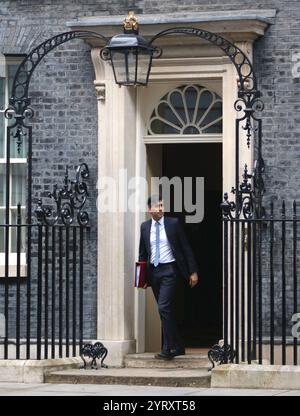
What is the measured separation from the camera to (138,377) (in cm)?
1570

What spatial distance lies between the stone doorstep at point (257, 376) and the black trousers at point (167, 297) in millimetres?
1421

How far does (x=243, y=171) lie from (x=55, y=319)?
8.78ft

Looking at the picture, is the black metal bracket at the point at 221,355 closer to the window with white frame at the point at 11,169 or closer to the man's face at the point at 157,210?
the man's face at the point at 157,210

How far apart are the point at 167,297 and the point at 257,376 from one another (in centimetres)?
196

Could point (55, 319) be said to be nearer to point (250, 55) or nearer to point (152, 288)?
point (152, 288)

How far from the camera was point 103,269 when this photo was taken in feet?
56.4

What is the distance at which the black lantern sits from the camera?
15.8m

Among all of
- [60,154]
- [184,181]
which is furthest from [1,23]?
[184,181]

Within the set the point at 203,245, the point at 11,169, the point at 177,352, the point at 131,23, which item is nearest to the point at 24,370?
the point at 177,352

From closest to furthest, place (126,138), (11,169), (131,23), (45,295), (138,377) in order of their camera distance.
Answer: (138,377), (131,23), (45,295), (126,138), (11,169)

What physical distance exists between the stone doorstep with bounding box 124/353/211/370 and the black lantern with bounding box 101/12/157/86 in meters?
3.02

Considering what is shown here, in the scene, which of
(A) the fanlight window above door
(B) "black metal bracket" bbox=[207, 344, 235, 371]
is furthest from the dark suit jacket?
(A) the fanlight window above door

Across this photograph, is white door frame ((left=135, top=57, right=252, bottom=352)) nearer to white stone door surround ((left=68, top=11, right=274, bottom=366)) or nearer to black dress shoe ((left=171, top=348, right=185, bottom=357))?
white stone door surround ((left=68, top=11, right=274, bottom=366))

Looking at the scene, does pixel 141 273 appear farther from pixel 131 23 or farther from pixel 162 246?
pixel 131 23
